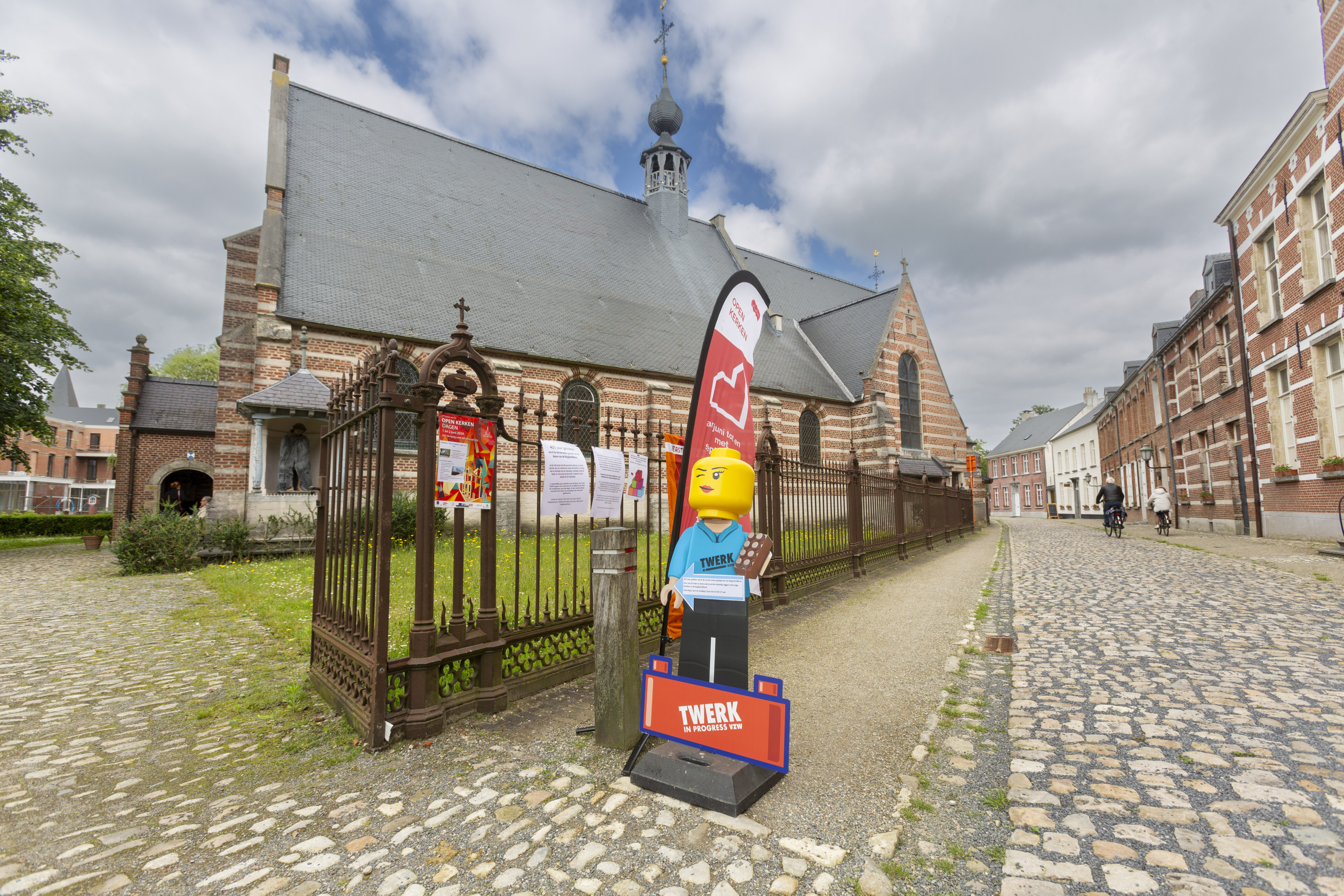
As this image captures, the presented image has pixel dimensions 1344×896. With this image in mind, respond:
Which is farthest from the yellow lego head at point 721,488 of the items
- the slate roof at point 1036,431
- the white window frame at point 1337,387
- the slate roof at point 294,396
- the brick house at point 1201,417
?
the slate roof at point 1036,431

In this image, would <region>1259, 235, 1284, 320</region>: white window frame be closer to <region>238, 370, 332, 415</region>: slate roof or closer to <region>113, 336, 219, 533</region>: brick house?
<region>238, 370, 332, 415</region>: slate roof

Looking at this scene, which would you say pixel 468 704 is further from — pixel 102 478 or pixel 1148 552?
pixel 102 478

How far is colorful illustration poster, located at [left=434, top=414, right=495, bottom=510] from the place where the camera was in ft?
12.2

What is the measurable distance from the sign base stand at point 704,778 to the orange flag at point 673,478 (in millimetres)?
1385

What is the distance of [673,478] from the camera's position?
4543 millimetres

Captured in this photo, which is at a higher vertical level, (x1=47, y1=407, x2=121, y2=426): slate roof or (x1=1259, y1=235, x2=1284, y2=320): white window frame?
(x1=47, y1=407, x2=121, y2=426): slate roof

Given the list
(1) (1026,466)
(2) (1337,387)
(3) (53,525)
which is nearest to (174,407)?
(3) (53,525)

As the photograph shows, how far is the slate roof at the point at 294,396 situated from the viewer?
12055 millimetres

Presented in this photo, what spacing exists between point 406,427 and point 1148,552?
16615mm

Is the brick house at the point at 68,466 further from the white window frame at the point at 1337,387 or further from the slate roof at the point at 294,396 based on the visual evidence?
the white window frame at the point at 1337,387

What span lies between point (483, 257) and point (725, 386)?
16.6m

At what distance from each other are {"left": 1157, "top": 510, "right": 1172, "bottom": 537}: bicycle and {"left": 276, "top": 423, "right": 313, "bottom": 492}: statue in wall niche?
75.4ft

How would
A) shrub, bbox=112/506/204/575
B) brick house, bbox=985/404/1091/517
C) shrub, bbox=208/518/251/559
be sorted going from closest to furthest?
shrub, bbox=112/506/204/575 → shrub, bbox=208/518/251/559 → brick house, bbox=985/404/1091/517

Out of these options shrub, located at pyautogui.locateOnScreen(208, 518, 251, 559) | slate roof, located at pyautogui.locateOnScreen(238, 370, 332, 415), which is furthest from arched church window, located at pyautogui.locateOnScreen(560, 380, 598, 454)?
shrub, located at pyautogui.locateOnScreen(208, 518, 251, 559)
